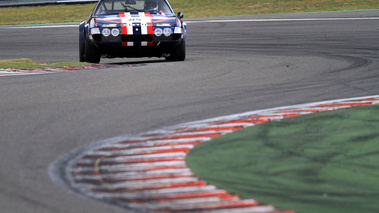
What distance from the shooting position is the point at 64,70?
1155 cm

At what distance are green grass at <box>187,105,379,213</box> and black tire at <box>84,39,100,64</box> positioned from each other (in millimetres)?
6115

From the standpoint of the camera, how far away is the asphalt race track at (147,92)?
4.98 m

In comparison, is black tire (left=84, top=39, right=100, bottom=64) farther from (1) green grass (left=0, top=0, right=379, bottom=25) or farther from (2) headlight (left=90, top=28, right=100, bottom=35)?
(1) green grass (left=0, top=0, right=379, bottom=25)

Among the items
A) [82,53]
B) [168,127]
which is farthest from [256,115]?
[82,53]

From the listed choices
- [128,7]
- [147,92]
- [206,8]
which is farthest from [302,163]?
[206,8]

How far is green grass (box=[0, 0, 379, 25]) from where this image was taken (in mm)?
26969

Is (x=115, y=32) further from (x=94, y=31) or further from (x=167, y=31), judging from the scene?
(x=167, y=31)

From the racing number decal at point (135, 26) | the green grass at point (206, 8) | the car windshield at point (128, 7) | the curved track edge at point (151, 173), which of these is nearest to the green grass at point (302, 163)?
the curved track edge at point (151, 173)

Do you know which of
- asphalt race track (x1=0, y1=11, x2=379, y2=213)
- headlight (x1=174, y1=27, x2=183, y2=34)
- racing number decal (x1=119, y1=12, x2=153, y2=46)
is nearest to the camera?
asphalt race track (x1=0, y1=11, x2=379, y2=213)

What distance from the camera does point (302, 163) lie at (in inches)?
199

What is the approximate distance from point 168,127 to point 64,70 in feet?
18.0

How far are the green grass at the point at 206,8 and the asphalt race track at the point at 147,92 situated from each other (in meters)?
9.86

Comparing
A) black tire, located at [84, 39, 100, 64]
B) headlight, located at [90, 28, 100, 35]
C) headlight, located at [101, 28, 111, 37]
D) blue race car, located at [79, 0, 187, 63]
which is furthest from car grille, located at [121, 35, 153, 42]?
black tire, located at [84, 39, 100, 64]

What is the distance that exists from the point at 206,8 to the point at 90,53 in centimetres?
1776
